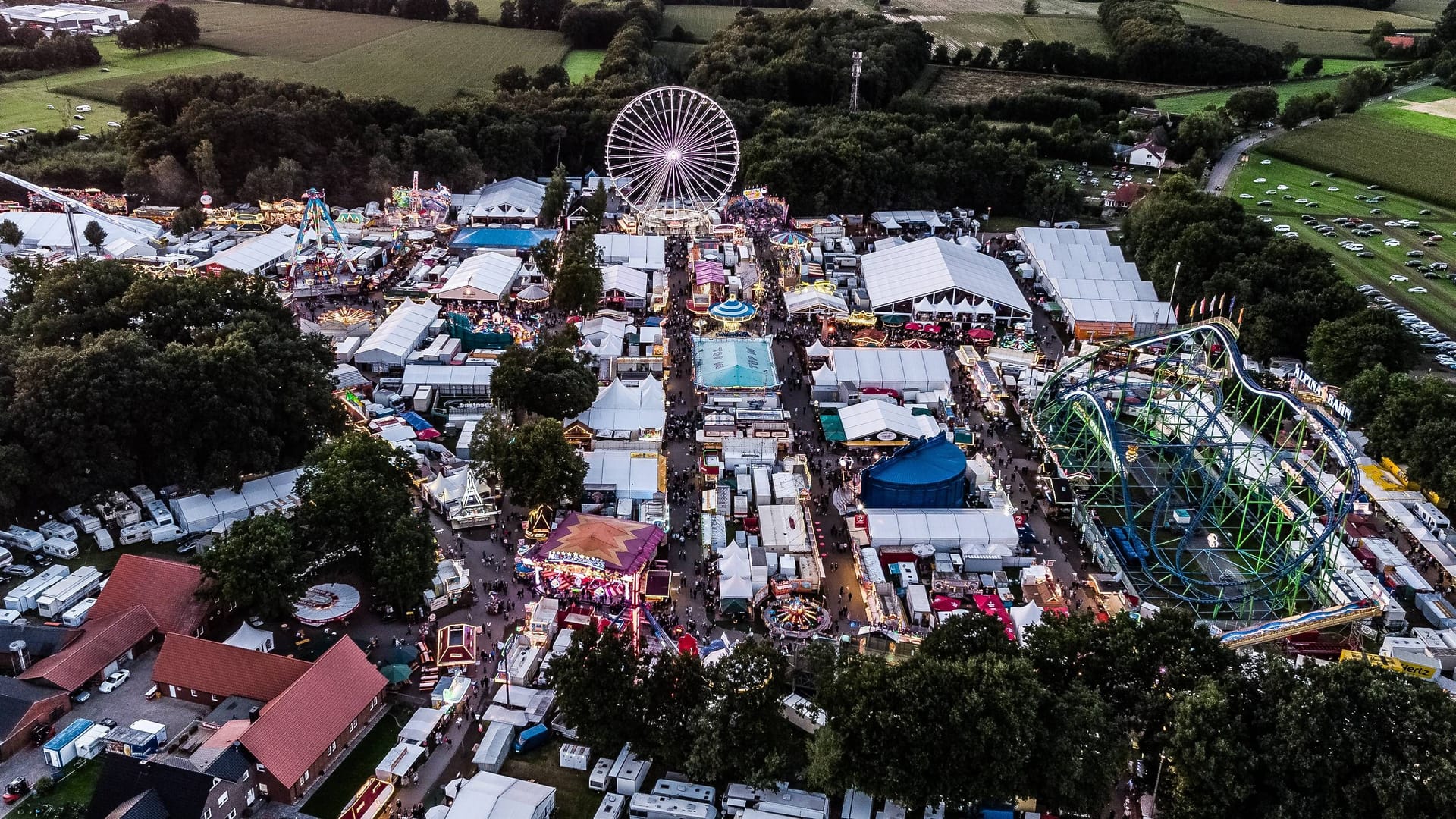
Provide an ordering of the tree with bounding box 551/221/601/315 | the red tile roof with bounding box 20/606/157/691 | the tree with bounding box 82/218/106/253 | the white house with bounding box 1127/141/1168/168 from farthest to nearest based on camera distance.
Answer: the white house with bounding box 1127/141/1168/168
the tree with bounding box 82/218/106/253
the tree with bounding box 551/221/601/315
the red tile roof with bounding box 20/606/157/691

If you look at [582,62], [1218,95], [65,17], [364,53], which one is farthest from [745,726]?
[65,17]

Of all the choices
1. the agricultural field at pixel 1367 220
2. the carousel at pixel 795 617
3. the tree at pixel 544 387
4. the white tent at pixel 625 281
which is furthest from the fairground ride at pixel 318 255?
the agricultural field at pixel 1367 220

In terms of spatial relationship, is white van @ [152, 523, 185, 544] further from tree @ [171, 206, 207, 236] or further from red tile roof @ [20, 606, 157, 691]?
tree @ [171, 206, 207, 236]

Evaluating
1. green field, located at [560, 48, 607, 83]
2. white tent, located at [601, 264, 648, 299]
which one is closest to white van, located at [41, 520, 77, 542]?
white tent, located at [601, 264, 648, 299]

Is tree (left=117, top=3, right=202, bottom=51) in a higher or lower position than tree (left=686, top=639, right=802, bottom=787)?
higher

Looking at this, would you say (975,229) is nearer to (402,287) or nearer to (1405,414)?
(1405,414)

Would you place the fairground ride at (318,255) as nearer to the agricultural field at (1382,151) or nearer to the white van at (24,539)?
the white van at (24,539)
